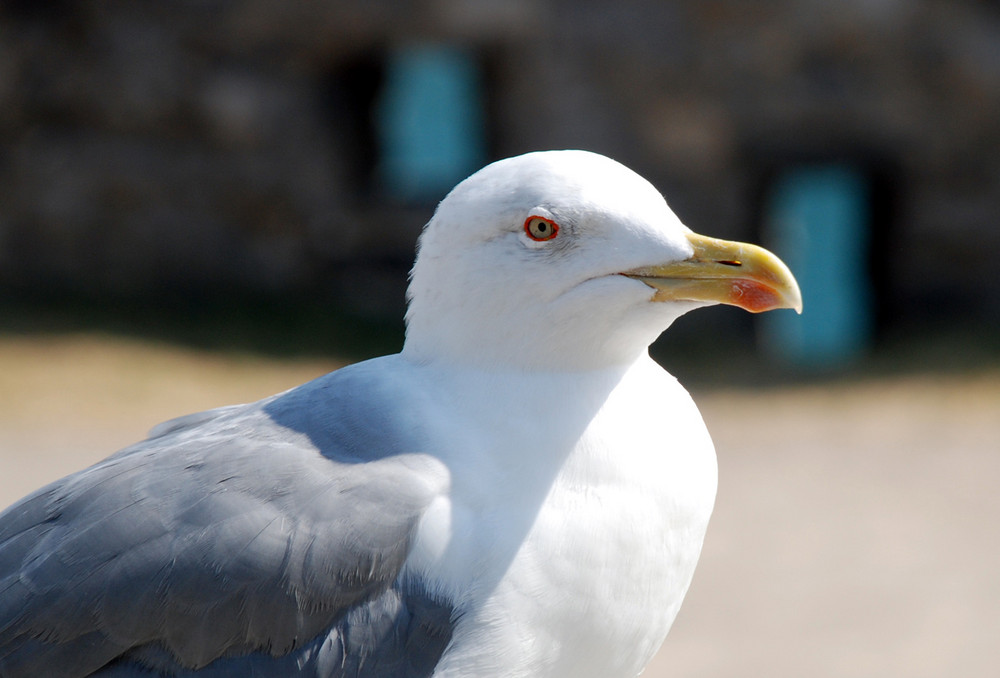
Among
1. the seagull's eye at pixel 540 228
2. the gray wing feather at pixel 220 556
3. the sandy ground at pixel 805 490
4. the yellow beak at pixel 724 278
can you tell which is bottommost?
the sandy ground at pixel 805 490

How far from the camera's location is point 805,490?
603 centimetres

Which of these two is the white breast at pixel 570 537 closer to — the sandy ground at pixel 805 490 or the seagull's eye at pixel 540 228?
the seagull's eye at pixel 540 228

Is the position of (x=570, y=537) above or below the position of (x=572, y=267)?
below

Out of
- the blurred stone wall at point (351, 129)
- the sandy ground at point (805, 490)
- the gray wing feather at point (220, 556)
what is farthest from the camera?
the blurred stone wall at point (351, 129)

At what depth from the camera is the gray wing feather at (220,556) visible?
1.51 m

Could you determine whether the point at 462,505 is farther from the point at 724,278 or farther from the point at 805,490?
the point at 805,490

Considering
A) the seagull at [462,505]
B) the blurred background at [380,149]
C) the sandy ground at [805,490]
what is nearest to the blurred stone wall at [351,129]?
the blurred background at [380,149]

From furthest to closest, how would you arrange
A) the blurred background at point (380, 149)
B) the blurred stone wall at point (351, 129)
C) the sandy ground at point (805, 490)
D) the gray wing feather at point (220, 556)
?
1. the blurred stone wall at point (351, 129)
2. the blurred background at point (380, 149)
3. the sandy ground at point (805, 490)
4. the gray wing feather at point (220, 556)

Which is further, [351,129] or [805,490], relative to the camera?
[351,129]

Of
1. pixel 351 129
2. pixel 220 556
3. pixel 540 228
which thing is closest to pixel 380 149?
pixel 351 129

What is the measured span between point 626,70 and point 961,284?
9.82ft

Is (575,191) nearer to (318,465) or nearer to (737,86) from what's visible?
(318,465)

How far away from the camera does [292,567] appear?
4.96 feet

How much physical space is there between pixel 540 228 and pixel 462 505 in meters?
0.38
